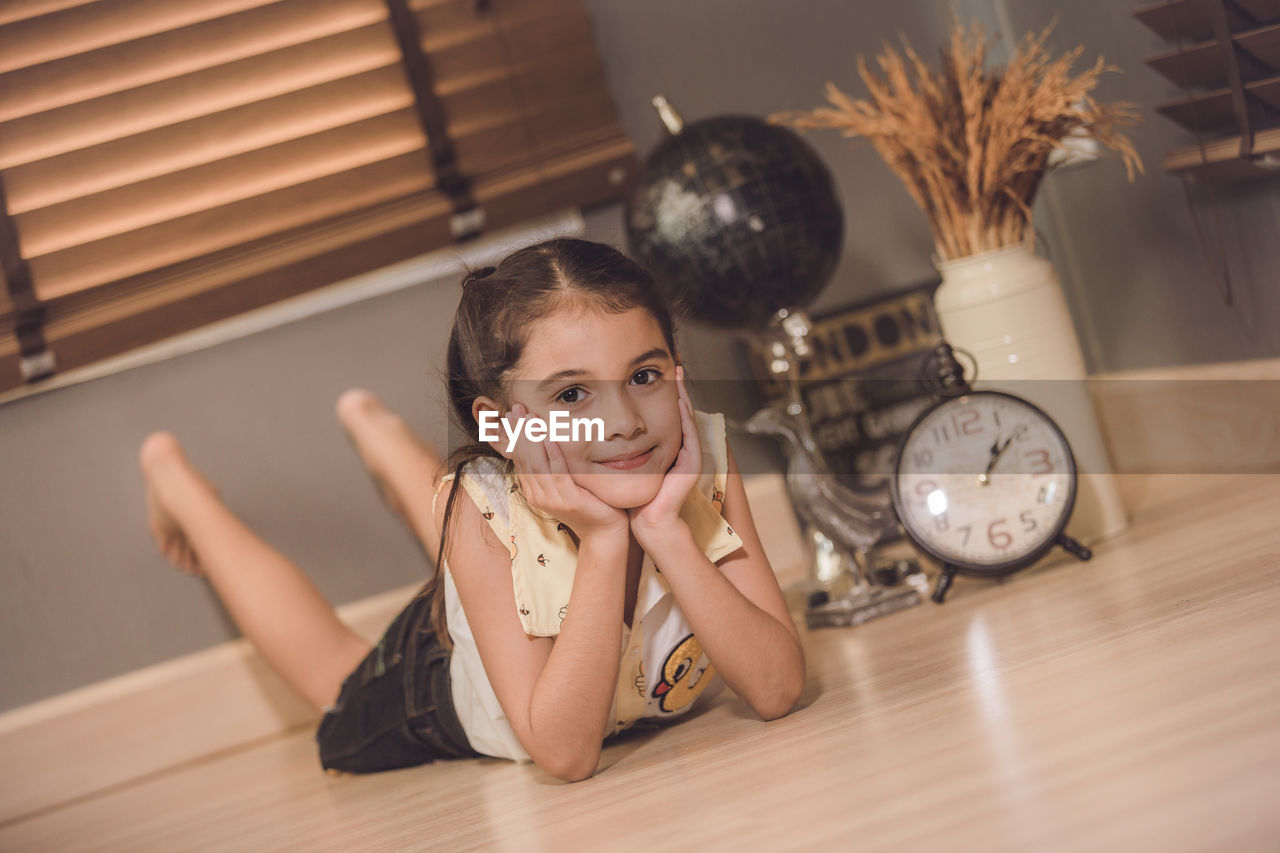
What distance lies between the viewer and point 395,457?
1731 mm

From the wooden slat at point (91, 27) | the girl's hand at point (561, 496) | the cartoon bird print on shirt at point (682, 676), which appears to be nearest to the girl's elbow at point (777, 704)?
the cartoon bird print on shirt at point (682, 676)

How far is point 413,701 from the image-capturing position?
1.33 meters

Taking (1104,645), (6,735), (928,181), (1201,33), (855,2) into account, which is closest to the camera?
(1104,645)

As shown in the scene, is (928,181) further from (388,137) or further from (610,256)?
(388,137)

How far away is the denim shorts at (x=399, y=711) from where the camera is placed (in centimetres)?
131

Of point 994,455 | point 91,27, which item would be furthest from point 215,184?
point 994,455

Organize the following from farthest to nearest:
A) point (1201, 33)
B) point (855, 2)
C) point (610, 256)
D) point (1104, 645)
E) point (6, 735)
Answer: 1. point (855, 2)
2. point (6, 735)
3. point (1201, 33)
4. point (610, 256)
5. point (1104, 645)

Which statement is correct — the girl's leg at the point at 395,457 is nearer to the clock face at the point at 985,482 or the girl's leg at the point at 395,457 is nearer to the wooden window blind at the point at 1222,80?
the clock face at the point at 985,482

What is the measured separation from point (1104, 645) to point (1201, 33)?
32.4 inches

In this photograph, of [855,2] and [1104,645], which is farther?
[855,2]

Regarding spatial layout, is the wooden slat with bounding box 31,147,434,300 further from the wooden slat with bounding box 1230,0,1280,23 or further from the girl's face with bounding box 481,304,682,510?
the wooden slat with bounding box 1230,0,1280,23

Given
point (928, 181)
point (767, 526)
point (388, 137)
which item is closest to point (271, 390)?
point (388, 137)

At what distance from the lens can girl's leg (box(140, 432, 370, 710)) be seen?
165cm

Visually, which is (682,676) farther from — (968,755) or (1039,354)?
(1039,354)
